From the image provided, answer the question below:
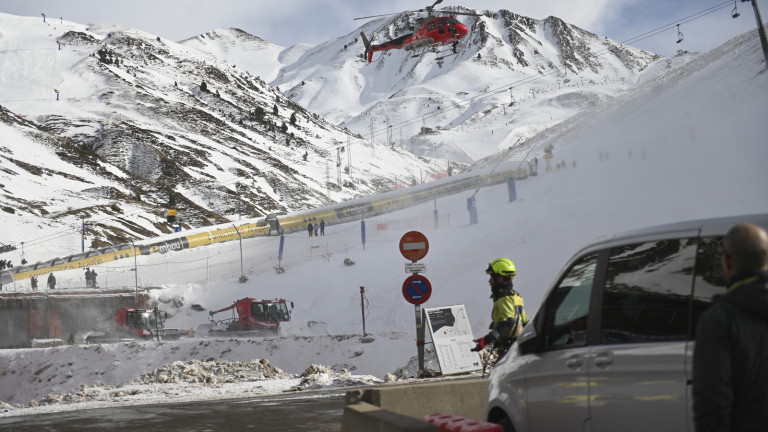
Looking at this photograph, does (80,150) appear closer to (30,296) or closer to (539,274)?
(30,296)

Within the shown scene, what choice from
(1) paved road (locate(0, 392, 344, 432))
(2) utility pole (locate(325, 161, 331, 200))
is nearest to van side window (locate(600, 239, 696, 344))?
(1) paved road (locate(0, 392, 344, 432))

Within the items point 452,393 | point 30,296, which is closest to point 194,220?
point 30,296

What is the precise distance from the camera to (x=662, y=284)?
380 centimetres

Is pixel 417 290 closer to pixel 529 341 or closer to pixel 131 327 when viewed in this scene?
pixel 529 341


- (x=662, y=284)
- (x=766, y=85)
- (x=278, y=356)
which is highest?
(x=766, y=85)

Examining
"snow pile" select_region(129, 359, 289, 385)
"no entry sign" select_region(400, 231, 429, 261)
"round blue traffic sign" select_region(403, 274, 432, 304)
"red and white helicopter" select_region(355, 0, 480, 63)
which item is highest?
"red and white helicopter" select_region(355, 0, 480, 63)

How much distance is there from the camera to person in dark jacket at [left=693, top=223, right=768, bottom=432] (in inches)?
111

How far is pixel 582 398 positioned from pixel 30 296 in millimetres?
41070

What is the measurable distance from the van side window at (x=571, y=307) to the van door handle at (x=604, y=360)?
231 millimetres

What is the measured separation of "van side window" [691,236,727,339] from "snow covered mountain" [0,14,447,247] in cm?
7631

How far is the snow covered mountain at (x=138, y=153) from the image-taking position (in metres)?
92.6

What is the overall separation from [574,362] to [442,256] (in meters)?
31.1

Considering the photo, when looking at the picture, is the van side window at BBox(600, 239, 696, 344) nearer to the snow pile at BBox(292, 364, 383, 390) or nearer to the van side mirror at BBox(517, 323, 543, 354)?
the van side mirror at BBox(517, 323, 543, 354)

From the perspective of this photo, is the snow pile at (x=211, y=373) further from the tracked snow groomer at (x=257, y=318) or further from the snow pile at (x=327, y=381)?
the tracked snow groomer at (x=257, y=318)
